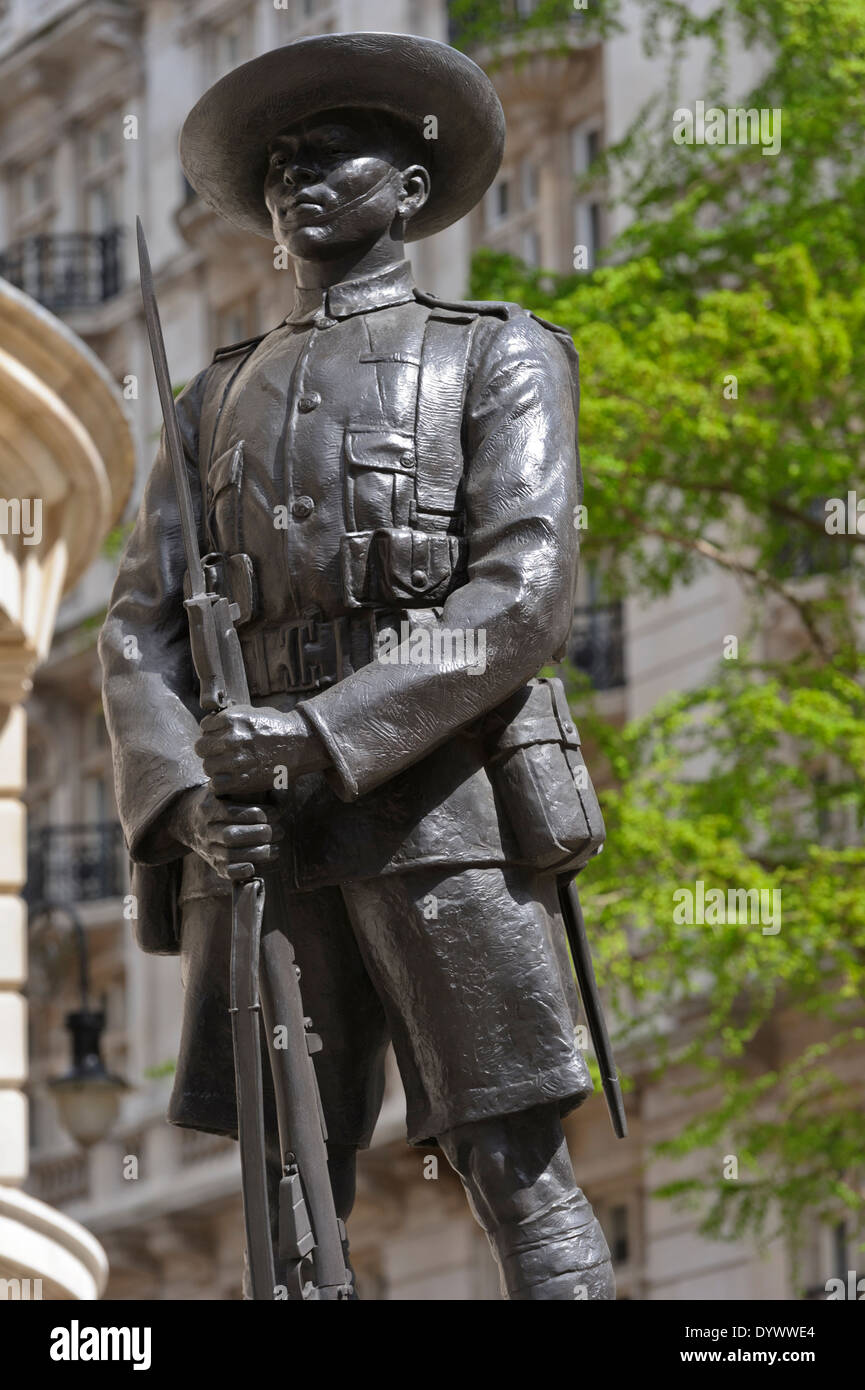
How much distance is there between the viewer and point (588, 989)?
546 cm

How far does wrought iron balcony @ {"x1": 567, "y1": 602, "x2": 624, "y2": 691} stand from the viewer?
91.0 ft

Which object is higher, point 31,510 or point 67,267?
point 67,267

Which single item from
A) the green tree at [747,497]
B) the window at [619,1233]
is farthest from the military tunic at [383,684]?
the window at [619,1233]

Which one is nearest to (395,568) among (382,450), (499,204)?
(382,450)

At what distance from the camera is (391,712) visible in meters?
5.04

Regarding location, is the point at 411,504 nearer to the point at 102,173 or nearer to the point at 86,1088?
the point at 86,1088

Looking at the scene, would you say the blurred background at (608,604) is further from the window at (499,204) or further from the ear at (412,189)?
the ear at (412,189)

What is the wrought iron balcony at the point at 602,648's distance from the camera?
91.0ft

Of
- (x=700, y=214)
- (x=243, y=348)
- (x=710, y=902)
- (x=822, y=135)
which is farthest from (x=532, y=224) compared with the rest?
(x=243, y=348)

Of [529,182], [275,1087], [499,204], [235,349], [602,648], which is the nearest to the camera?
[275,1087]

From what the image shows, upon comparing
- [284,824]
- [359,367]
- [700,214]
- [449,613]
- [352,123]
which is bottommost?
[284,824]

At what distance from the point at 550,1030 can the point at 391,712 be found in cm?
67

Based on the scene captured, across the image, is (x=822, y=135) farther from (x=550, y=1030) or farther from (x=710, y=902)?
(x=550, y=1030)

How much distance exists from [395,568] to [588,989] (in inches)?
36.6
